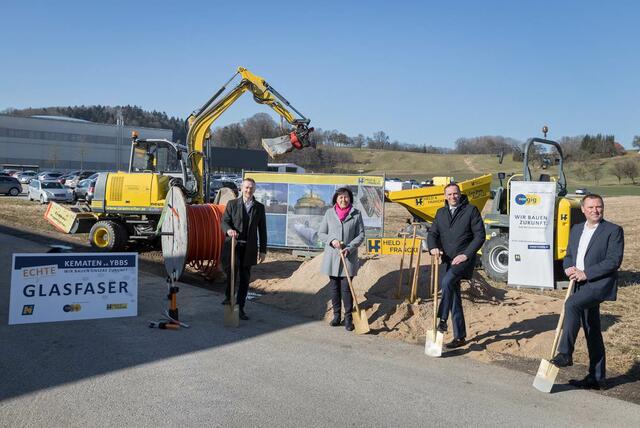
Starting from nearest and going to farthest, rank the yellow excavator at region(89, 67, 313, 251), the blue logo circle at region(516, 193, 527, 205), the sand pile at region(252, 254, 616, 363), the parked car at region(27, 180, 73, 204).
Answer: the sand pile at region(252, 254, 616, 363)
the blue logo circle at region(516, 193, 527, 205)
the yellow excavator at region(89, 67, 313, 251)
the parked car at region(27, 180, 73, 204)

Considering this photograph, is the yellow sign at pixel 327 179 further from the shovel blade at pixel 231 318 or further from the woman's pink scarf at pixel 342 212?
the shovel blade at pixel 231 318

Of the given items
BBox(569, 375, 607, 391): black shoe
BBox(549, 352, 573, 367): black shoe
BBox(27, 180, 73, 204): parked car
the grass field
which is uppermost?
the grass field

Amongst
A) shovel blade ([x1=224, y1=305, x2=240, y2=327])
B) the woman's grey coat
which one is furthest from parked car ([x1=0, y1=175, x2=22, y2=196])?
the woman's grey coat

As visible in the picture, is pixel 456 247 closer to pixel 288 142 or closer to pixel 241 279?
pixel 241 279

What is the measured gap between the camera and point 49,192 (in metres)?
35.1

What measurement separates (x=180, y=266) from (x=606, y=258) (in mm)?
7357

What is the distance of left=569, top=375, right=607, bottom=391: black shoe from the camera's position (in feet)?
20.5

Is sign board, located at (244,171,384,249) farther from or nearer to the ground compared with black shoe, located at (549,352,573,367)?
farther from the ground

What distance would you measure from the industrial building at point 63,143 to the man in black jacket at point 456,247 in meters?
84.6

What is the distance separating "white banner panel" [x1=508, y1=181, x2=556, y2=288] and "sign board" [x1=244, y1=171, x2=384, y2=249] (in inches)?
161

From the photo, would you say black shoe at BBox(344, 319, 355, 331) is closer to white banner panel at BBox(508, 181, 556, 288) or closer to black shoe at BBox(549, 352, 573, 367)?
black shoe at BBox(549, 352, 573, 367)

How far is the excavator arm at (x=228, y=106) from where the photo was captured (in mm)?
16688

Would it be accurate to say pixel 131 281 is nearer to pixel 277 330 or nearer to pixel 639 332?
pixel 277 330

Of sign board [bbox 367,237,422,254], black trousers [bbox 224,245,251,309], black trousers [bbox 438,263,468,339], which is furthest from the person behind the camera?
sign board [bbox 367,237,422,254]
